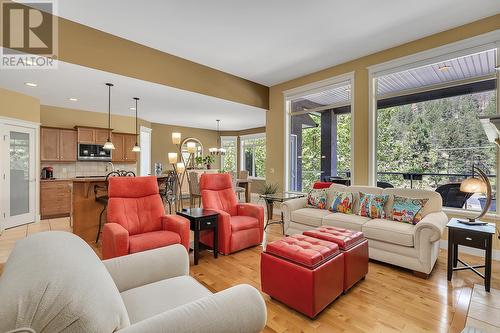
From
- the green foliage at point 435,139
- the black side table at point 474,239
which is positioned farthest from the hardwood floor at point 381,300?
the green foliage at point 435,139

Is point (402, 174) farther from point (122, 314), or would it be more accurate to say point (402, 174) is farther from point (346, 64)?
point (122, 314)

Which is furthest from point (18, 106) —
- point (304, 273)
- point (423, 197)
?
point (423, 197)

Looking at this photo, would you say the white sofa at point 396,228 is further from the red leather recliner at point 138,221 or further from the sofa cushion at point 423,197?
the red leather recliner at point 138,221

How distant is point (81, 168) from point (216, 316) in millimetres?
7183

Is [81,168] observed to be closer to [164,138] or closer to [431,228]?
[164,138]

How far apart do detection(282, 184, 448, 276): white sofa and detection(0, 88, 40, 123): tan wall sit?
5787 mm

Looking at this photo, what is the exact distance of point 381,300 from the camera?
234cm

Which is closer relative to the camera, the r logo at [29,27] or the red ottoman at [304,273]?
the red ottoman at [304,273]

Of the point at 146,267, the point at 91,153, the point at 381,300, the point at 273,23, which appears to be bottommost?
the point at 381,300

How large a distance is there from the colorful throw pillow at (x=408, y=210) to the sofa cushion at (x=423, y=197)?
0.26ft

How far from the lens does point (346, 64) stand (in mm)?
4770

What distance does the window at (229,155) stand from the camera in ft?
35.2

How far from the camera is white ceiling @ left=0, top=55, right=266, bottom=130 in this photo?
3959 mm

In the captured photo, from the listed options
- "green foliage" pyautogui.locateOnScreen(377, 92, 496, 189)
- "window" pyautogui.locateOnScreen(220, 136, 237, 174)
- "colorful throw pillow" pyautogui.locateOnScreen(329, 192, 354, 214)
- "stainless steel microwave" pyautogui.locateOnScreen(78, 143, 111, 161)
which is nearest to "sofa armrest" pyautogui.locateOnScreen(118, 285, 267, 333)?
"colorful throw pillow" pyautogui.locateOnScreen(329, 192, 354, 214)
